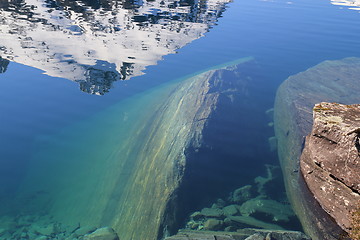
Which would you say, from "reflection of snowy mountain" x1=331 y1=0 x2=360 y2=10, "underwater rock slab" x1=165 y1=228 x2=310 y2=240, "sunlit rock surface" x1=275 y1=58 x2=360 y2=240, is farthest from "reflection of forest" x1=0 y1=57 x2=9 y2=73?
"reflection of snowy mountain" x1=331 y1=0 x2=360 y2=10

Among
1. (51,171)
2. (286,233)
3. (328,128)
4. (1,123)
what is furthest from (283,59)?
(1,123)

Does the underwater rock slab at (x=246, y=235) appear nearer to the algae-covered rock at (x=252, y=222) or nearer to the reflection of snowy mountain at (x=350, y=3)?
the algae-covered rock at (x=252, y=222)

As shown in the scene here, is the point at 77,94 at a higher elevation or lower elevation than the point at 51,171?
higher

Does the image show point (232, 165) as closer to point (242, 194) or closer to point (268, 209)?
point (242, 194)

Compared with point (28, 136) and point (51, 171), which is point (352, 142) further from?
point (28, 136)

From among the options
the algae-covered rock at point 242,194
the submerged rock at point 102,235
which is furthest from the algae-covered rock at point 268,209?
the submerged rock at point 102,235
